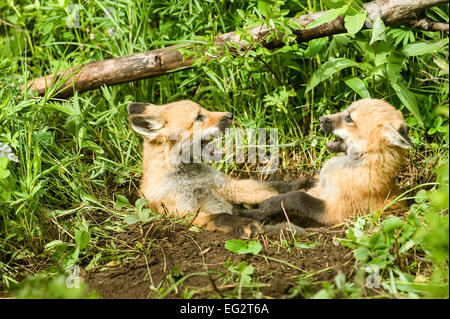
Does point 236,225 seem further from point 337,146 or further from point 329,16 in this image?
point 329,16

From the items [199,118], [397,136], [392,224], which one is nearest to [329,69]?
[397,136]

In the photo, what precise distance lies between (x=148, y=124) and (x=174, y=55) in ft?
3.11

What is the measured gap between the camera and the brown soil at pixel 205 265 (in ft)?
10.5

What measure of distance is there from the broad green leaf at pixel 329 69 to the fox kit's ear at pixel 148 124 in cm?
147

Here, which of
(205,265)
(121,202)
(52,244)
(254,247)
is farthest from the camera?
(121,202)

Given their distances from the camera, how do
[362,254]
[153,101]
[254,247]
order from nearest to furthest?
[362,254] → [254,247] → [153,101]

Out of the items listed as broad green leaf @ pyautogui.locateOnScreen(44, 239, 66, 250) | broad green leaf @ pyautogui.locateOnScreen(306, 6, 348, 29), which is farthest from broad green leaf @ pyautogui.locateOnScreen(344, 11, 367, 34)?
broad green leaf @ pyautogui.locateOnScreen(44, 239, 66, 250)

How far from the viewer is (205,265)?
3.57 metres

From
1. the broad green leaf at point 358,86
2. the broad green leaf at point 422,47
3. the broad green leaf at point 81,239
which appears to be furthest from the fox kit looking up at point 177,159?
the broad green leaf at point 422,47

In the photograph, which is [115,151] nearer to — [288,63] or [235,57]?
[235,57]

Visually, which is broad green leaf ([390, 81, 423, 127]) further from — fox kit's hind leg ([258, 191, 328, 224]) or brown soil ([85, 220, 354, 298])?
brown soil ([85, 220, 354, 298])

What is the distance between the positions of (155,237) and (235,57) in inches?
76.2

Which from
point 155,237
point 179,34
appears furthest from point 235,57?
point 155,237

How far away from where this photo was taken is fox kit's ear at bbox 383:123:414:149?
3805 mm
